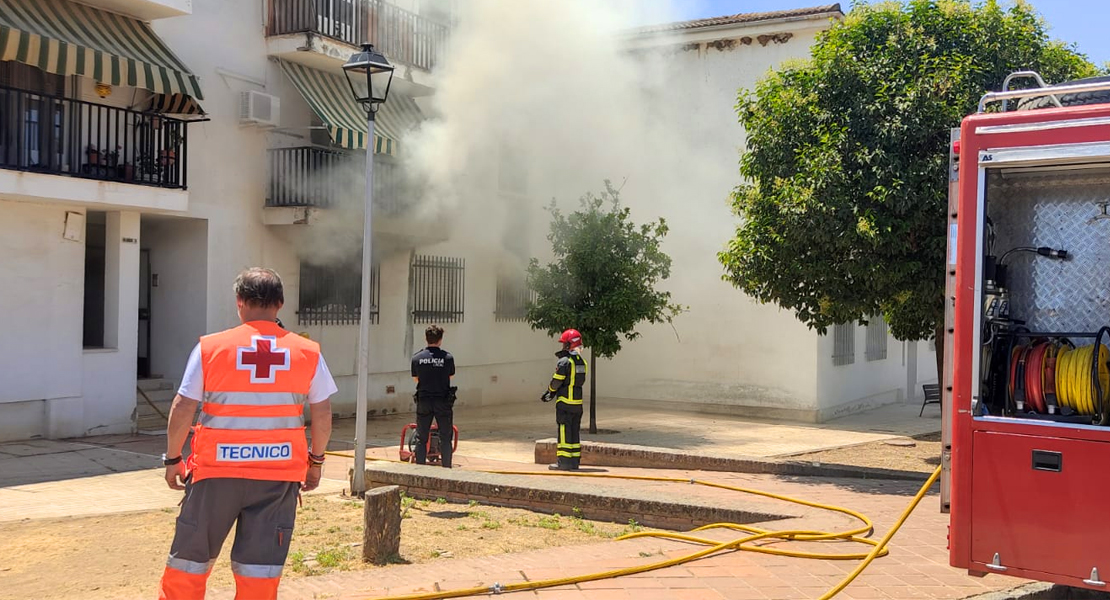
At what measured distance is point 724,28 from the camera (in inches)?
748

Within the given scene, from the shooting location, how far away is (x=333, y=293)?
16.7 meters

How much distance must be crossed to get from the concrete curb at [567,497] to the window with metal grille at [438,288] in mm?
8980

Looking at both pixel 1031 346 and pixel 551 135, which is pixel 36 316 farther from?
pixel 1031 346

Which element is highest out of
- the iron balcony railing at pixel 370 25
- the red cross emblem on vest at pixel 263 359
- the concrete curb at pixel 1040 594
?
the iron balcony railing at pixel 370 25

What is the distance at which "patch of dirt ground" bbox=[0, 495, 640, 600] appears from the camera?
6098 millimetres

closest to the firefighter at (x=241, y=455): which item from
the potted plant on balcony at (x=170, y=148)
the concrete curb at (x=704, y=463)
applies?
the concrete curb at (x=704, y=463)

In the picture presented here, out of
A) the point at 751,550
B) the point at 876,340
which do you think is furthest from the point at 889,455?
the point at 876,340

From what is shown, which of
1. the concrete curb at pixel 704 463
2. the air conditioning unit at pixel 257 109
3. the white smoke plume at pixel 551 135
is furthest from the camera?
the white smoke plume at pixel 551 135

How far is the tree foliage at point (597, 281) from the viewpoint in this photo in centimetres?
1451

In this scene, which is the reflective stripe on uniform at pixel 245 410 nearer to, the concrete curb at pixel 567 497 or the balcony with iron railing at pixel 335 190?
the concrete curb at pixel 567 497

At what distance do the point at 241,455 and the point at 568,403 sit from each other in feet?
22.4

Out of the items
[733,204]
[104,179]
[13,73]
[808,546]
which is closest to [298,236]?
[104,179]

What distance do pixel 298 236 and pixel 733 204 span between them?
7.58 m

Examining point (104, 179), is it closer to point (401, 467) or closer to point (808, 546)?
point (401, 467)
